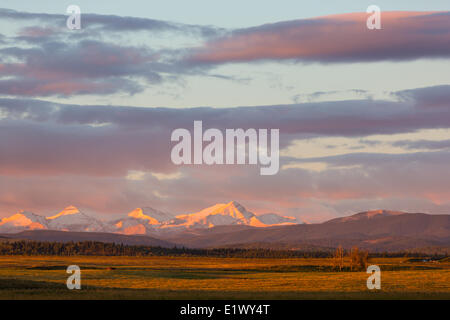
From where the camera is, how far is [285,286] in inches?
3812

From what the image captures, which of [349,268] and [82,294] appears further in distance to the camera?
[349,268]
